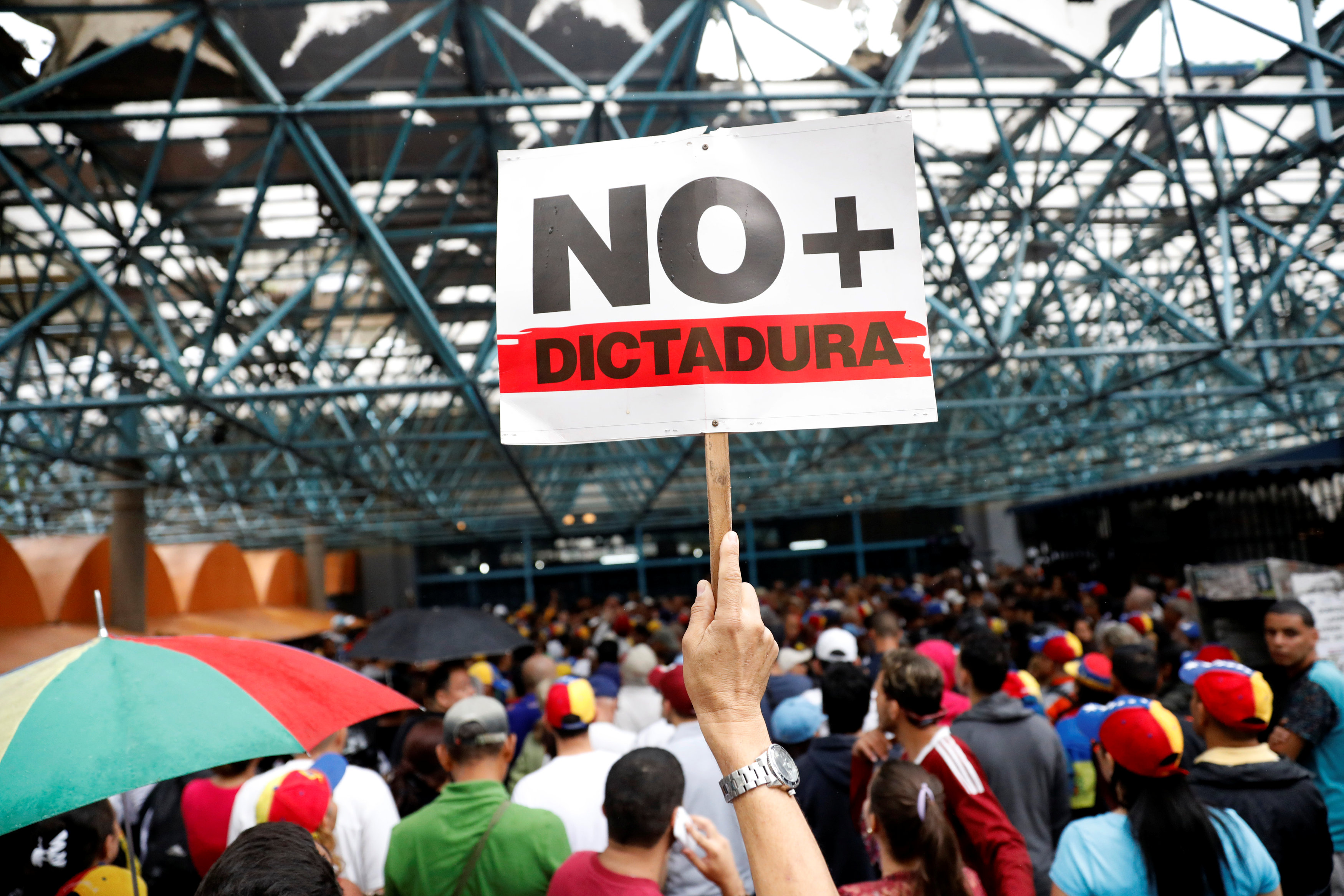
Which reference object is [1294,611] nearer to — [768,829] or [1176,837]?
[1176,837]

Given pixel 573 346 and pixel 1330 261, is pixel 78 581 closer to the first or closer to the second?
pixel 573 346

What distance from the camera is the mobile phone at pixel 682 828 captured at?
299cm

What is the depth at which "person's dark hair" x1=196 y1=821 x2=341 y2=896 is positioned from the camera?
6.61 feet

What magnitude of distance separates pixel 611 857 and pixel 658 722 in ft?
9.99

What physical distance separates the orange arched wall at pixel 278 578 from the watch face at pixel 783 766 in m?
23.4

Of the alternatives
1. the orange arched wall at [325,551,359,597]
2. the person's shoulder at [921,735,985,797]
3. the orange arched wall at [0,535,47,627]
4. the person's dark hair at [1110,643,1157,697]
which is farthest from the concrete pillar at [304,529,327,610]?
the person's shoulder at [921,735,985,797]

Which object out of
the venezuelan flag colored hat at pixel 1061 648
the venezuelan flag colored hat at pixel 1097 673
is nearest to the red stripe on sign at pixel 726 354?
the venezuelan flag colored hat at pixel 1097 673

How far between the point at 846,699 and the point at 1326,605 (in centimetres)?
479

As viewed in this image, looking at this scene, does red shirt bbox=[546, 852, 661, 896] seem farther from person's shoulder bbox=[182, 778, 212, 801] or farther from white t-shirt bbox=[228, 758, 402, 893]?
person's shoulder bbox=[182, 778, 212, 801]

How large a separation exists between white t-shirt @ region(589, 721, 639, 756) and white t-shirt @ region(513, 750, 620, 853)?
1.46 metres

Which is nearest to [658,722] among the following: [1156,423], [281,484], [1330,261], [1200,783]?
[1200,783]

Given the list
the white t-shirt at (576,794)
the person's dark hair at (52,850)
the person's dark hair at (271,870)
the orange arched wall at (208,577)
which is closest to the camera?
the person's dark hair at (271,870)

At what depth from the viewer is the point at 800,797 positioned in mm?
4492

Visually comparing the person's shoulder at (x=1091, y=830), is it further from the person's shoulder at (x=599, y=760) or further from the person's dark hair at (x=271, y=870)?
the person's dark hair at (x=271, y=870)
